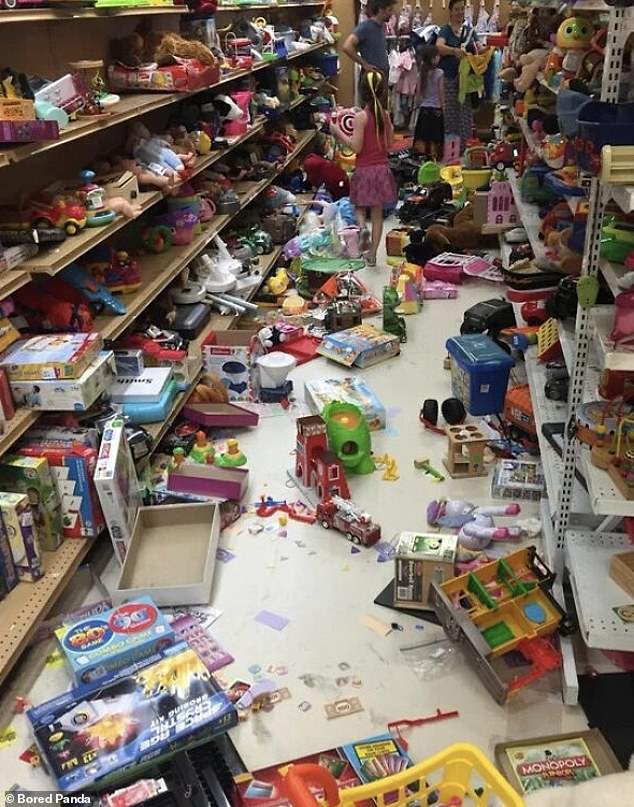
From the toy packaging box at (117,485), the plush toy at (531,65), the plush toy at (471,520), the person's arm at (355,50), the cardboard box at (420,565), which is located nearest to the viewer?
the cardboard box at (420,565)

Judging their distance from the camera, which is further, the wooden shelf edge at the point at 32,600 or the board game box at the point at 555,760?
the wooden shelf edge at the point at 32,600

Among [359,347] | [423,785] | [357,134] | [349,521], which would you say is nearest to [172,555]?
[349,521]

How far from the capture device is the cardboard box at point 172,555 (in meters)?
2.60

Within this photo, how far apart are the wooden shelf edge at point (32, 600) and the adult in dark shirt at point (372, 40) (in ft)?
14.4

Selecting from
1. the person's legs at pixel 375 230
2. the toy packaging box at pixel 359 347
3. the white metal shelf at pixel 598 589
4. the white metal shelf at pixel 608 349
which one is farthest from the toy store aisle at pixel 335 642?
the person's legs at pixel 375 230

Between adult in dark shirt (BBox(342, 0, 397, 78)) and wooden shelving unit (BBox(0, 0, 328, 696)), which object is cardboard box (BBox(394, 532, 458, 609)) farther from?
adult in dark shirt (BBox(342, 0, 397, 78))

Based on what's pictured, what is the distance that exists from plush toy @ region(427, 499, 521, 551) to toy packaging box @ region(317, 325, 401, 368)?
1.33m

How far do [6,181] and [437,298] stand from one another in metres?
2.98

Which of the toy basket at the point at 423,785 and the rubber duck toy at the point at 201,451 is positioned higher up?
the toy basket at the point at 423,785

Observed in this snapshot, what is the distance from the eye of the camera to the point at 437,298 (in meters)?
5.39

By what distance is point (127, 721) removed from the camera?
2.02m

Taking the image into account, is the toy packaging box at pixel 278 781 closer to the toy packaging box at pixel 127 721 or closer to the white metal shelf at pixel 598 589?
the toy packaging box at pixel 127 721

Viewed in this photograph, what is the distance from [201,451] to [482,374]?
131 centimetres

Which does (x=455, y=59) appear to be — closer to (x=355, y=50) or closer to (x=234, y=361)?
(x=355, y=50)
